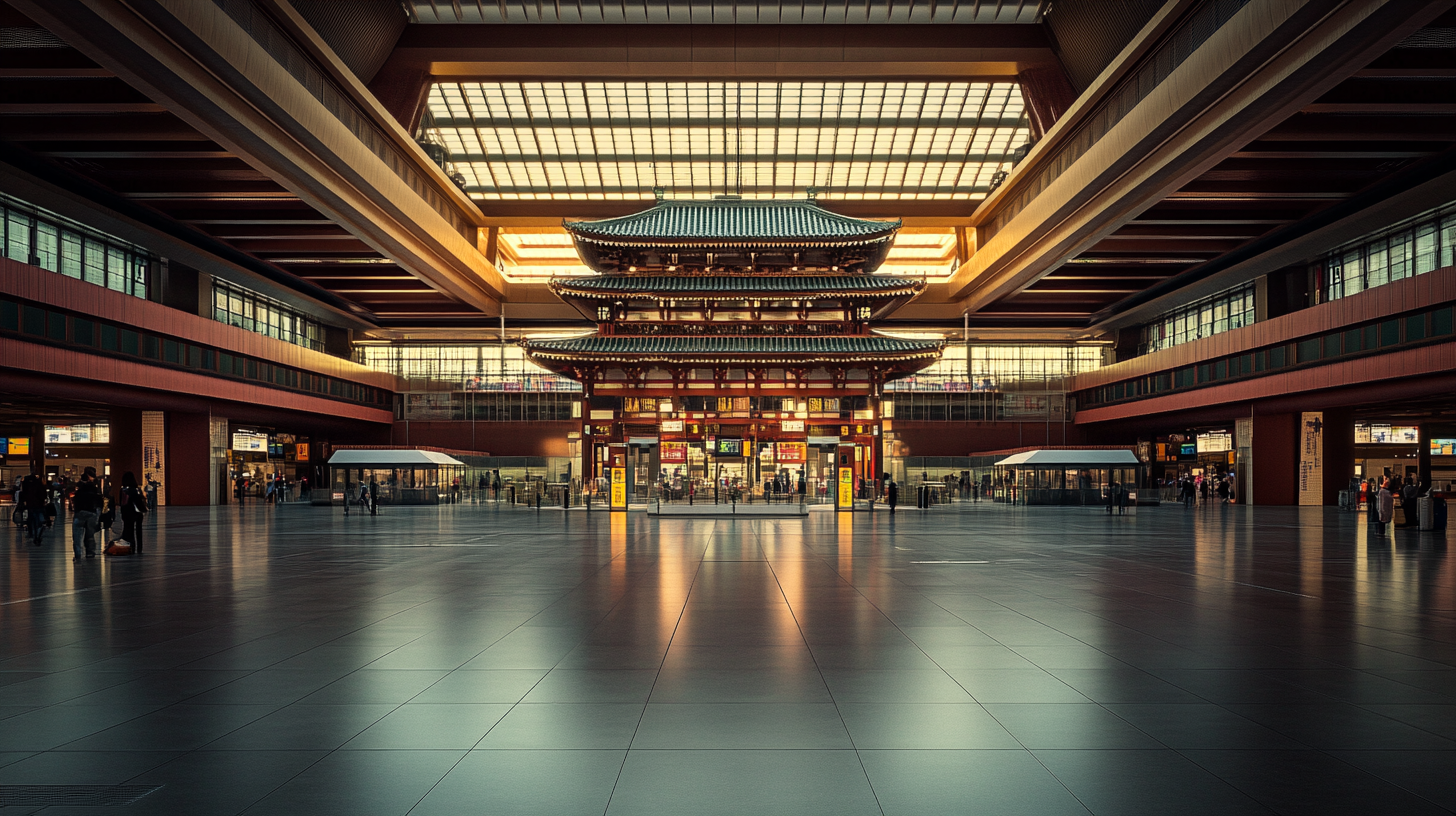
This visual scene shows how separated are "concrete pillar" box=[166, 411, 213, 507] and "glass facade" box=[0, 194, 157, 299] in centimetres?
636

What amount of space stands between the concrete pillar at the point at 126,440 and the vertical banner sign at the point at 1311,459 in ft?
178

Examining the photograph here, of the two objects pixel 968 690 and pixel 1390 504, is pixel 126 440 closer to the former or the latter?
pixel 968 690

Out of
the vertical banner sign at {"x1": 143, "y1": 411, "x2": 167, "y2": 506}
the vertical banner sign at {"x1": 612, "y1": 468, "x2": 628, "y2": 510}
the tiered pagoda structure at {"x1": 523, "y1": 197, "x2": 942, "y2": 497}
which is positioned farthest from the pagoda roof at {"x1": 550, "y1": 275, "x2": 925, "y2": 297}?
the vertical banner sign at {"x1": 143, "y1": 411, "x2": 167, "y2": 506}

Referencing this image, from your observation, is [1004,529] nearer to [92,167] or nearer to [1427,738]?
[1427,738]

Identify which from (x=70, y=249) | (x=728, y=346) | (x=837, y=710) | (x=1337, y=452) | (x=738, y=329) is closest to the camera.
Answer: (x=837, y=710)

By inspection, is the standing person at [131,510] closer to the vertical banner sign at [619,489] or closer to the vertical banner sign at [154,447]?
the vertical banner sign at [619,489]

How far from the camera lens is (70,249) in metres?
38.5

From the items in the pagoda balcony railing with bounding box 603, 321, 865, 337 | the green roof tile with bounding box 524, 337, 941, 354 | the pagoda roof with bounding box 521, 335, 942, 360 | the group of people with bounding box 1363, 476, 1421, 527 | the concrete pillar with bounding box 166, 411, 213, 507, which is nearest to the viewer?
the group of people with bounding box 1363, 476, 1421, 527

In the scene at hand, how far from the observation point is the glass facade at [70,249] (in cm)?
Answer: 3497

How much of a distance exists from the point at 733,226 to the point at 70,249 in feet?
91.2

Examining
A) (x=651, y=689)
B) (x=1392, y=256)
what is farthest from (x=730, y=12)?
(x=651, y=689)

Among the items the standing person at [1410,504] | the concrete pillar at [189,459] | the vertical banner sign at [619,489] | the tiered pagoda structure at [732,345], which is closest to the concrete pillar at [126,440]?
the concrete pillar at [189,459]

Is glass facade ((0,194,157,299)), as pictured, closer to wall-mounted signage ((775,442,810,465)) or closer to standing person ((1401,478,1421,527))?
wall-mounted signage ((775,442,810,465))

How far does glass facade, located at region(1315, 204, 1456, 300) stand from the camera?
35.6 metres
